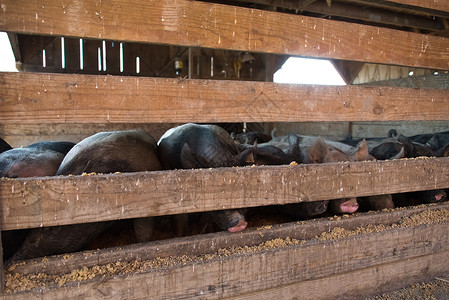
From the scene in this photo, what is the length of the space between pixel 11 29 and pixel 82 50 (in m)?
8.47

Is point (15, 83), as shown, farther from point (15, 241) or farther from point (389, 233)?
point (389, 233)

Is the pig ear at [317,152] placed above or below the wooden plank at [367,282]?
above

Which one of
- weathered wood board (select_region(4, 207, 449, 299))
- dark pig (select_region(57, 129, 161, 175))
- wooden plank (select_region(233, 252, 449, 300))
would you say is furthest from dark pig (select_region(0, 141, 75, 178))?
wooden plank (select_region(233, 252, 449, 300))

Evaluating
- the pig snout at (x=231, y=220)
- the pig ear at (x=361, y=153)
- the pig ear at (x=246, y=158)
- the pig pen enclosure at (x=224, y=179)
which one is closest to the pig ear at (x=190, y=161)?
the pig ear at (x=246, y=158)

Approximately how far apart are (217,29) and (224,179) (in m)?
0.82

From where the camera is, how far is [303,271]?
1.95 meters

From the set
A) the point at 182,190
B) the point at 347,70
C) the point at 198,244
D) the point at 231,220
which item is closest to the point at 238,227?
the point at 231,220

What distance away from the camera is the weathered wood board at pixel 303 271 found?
160cm

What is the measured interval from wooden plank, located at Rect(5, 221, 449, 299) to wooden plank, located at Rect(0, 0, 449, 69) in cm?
115

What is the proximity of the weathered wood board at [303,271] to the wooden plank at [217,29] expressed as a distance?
1.15 m

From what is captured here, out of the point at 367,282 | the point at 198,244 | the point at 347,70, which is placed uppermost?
the point at 347,70

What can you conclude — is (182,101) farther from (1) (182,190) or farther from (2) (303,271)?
(2) (303,271)

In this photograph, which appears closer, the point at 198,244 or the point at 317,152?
the point at 198,244

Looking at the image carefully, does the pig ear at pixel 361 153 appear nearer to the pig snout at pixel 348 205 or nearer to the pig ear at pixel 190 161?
the pig snout at pixel 348 205
